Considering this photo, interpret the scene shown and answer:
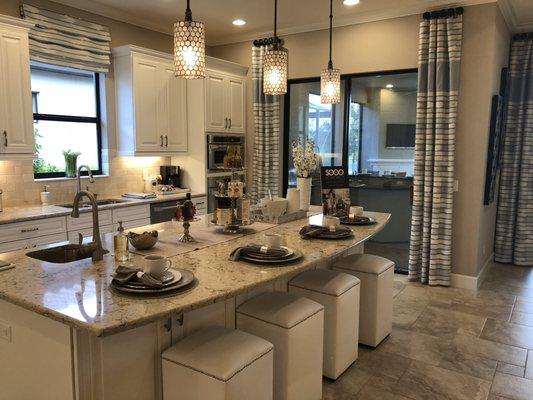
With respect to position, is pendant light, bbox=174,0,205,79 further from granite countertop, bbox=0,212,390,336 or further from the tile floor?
the tile floor

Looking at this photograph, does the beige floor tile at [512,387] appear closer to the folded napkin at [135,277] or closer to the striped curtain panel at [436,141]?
the striped curtain panel at [436,141]

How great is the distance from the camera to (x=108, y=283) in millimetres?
1930

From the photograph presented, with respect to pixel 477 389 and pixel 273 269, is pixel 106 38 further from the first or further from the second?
pixel 477 389

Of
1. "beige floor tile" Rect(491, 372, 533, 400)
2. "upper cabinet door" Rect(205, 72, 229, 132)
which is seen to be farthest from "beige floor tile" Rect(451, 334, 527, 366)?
"upper cabinet door" Rect(205, 72, 229, 132)

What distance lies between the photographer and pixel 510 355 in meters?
3.30

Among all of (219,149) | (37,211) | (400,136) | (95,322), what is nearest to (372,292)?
(95,322)

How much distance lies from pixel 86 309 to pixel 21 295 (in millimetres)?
348

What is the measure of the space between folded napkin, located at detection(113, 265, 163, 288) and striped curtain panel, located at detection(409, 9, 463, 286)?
12.0 ft

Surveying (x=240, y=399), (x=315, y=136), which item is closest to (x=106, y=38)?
(x=315, y=136)

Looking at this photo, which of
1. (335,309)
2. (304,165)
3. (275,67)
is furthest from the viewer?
(304,165)

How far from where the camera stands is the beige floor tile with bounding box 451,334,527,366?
325 centimetres

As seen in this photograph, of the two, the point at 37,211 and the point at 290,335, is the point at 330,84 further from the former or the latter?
the point at 37,211

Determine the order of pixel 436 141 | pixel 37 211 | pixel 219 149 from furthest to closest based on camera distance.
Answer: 1. pixel 219 149
2. pixel 436 141
3. pixel 37 211

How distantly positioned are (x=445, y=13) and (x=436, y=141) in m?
1.31
